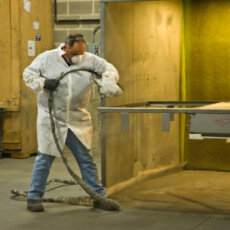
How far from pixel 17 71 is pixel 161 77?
2.65 m

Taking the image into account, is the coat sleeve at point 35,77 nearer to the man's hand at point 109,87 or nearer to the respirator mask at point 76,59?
the respirator mask at point 76,59

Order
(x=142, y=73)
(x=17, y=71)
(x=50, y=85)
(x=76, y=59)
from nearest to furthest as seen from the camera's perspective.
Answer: (x=50, y=85) < (x=76, y=59) < (x=142, y=73) < (x=17, y=71)

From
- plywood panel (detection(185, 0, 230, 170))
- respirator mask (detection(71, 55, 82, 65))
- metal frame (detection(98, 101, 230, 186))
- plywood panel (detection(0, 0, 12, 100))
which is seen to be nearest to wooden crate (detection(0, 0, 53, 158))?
plywood panel (detection(0, 0, 12, 100))

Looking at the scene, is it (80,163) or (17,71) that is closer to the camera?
(80,163)

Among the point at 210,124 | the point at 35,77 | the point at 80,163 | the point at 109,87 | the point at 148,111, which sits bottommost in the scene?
the point at 80,163

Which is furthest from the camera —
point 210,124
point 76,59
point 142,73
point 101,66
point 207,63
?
point 207,63

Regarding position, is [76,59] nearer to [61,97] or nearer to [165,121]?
[61,97]

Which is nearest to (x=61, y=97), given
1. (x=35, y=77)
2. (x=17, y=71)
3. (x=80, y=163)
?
(x=35, y=77)

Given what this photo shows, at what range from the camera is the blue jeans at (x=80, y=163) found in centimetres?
636

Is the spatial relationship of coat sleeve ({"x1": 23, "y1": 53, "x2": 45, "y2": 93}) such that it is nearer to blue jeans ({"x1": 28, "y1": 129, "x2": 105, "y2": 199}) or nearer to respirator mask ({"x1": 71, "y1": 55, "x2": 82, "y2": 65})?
respirator mask ({"x1": 71, "y1": 55, "x2": 82, "y2": 65})

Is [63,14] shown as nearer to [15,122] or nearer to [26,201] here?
[15,122]

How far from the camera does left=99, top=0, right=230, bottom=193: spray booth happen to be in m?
7.01

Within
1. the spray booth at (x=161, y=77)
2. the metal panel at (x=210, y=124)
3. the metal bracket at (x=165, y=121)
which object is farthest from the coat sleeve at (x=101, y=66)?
the metal panel at (x=210, y=124)

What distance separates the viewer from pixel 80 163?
21.3ft
